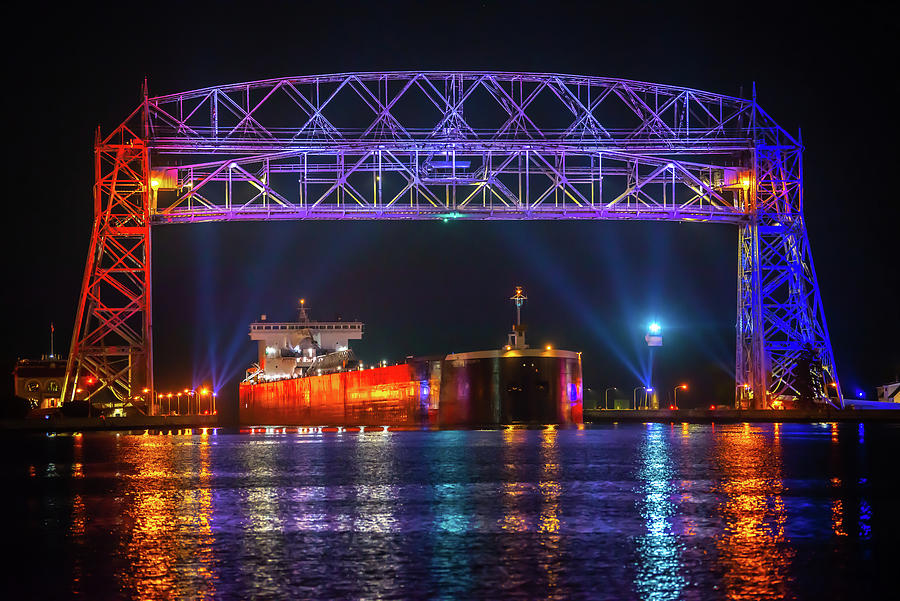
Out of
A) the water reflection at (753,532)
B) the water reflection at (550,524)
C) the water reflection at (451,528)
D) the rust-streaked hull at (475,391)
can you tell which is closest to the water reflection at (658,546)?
the water reflection at (753,532)

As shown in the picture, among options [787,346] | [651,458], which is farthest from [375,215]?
[651,458]

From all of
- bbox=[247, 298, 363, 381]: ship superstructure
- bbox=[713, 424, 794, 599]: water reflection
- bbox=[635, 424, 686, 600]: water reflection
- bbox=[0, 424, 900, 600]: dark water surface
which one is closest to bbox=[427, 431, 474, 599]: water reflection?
bbox=[0, 424, 900, 600]: dark water surface

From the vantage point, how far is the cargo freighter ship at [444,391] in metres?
36.2

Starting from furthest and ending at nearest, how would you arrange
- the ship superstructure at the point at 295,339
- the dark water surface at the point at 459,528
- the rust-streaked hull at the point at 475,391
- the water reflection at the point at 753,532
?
the ship superstructure at the point at 295,339, the rust-streaked hull at the point at 475,391, the dark water surface at the point at 459,528, the water reflection at the point at 753,532

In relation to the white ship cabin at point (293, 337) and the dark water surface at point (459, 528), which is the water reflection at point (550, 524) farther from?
the white ship cabin at point (293, 337)

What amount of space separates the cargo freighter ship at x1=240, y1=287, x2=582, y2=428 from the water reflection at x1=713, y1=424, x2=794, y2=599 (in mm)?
15186

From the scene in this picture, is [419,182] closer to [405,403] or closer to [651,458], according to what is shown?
[405,403]

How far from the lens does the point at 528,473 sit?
1847 centimetres

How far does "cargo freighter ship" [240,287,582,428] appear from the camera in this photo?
1427 inches

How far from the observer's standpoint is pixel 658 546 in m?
10.4

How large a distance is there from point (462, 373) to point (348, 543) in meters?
26.6

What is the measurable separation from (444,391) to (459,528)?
2666 centimetres

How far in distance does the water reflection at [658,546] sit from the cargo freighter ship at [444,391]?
59.1 feet

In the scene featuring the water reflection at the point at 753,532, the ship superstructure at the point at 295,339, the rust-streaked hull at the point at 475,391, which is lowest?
the water reflection at the point at 753,532
